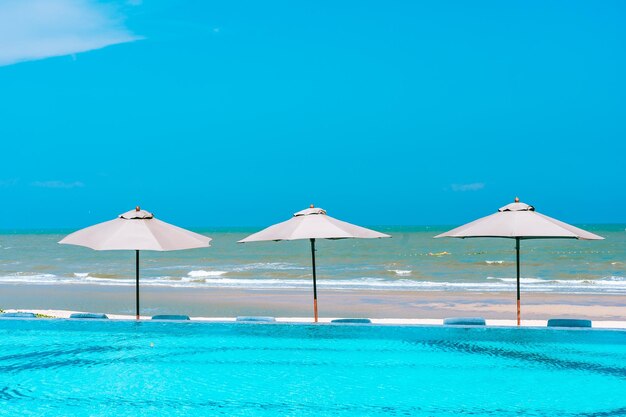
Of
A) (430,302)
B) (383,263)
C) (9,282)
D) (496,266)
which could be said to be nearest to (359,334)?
(430,302)

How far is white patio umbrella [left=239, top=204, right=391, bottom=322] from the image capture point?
35.0 feet

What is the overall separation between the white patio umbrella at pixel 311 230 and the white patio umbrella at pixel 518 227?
1.39m

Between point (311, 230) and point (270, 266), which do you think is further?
point (270, 266)

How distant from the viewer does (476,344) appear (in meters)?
9.51

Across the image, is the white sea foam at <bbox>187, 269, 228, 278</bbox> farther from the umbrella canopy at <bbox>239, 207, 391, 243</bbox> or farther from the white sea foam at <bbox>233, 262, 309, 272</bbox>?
the umbrella canopy at <bbox>239, 207, 391, 243</bbox>

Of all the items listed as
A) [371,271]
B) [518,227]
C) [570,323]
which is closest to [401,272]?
[371,271]

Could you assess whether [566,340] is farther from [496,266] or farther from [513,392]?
[496,266]

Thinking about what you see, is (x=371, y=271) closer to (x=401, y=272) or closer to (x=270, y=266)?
(x=401, y=272)

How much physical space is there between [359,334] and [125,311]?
967 cm

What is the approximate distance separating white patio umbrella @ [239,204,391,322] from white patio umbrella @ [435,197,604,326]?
1.39 meters

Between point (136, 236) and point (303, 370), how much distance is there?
3.62 metres

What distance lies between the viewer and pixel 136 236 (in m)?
10.6

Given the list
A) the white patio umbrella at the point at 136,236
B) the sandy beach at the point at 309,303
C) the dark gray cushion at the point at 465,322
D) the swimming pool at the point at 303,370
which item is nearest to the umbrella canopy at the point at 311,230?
the white patio umbrella at the point at 136,236

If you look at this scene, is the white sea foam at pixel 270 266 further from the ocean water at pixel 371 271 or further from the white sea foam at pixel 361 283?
the white sea foam at pixel 361 283
